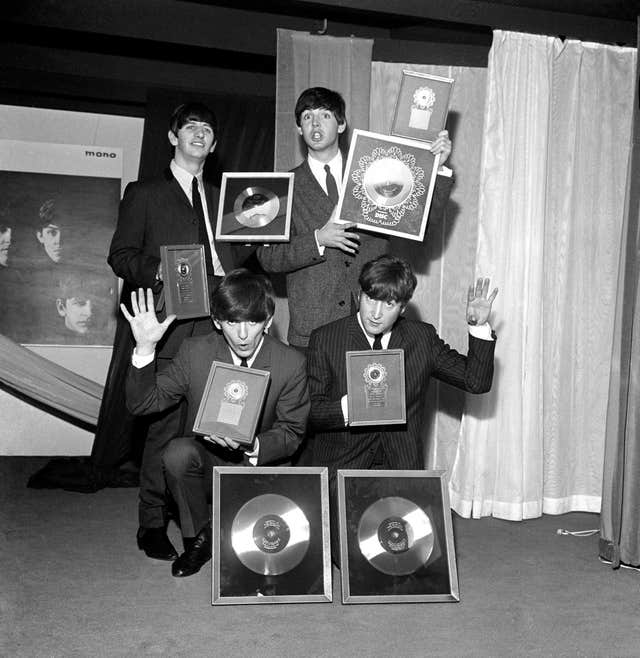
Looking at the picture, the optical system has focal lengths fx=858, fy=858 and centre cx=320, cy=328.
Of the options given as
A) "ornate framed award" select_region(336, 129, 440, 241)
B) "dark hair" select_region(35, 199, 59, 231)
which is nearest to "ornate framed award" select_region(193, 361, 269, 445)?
"ornate framed award" select_region(336, 129, 440, 241)

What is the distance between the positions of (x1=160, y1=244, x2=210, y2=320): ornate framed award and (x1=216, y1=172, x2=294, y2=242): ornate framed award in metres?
0.15

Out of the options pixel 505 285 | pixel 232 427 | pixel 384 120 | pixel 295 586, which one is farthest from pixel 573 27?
pixel 295 586

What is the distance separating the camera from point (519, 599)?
2.81m

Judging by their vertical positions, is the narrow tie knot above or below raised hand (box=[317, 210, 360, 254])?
above

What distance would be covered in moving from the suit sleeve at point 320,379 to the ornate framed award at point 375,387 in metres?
0.17

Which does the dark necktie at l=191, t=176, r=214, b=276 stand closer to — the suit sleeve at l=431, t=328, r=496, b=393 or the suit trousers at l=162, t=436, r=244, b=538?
the suit trousers at l=162, t=436, r=244, b=538

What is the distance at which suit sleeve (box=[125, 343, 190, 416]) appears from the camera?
2.84 m

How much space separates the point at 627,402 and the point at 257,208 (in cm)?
158

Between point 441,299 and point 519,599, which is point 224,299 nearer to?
point 519,599

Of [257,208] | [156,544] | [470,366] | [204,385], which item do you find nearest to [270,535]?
[204,385]

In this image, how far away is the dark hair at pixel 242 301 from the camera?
2.84 meters

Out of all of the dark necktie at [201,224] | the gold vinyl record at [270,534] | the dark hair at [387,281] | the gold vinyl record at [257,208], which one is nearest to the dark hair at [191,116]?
the dark necktie at [201,224]

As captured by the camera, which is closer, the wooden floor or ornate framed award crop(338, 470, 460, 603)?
the wooden floor

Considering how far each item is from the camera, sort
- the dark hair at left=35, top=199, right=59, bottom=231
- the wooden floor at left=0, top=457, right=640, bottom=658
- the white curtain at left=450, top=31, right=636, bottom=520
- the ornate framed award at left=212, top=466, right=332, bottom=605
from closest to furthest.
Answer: the wooden floor at left=0, top=457, right=640, bottom=658 → the ornate framed award at left=212, top=466, right=332, bottom=605 → the white curtain at left=450, top=31, right=636, bottom=520 → the dark hair at left=35, top=199, right=59, bottom=231
